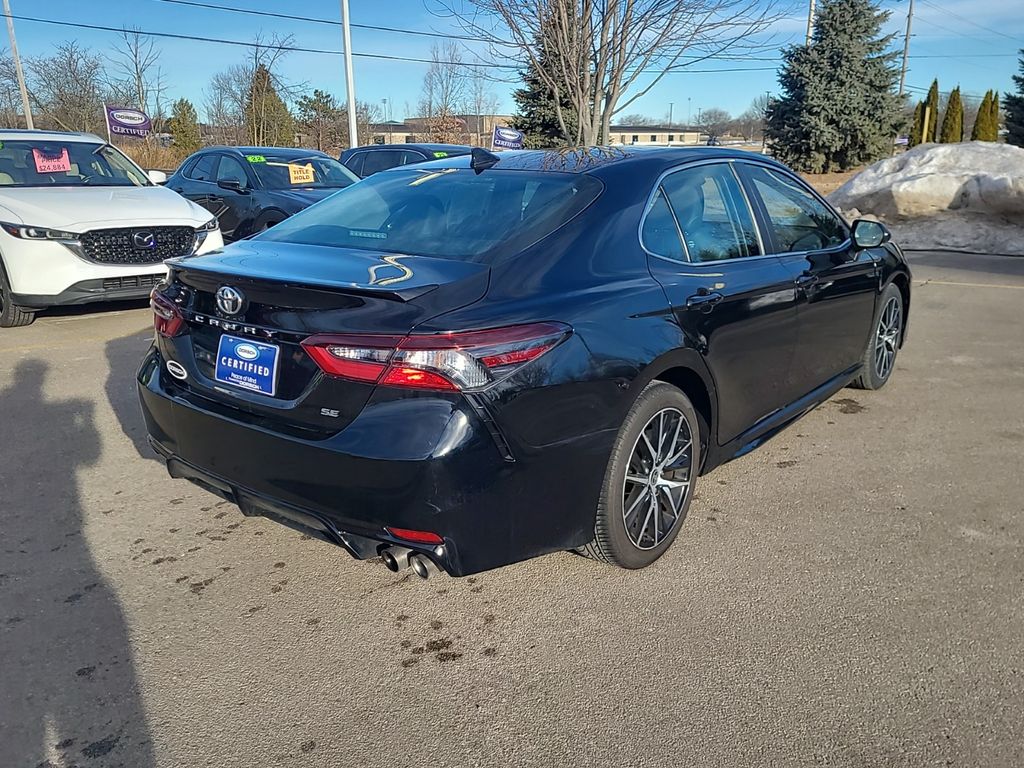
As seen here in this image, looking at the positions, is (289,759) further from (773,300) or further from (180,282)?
(773,300)

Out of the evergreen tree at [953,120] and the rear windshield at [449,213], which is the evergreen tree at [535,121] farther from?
the rear windshield at [449,213]

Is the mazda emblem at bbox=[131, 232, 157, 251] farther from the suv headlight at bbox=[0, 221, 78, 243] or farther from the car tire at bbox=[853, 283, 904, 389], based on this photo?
the car tire at bbox=[853, 283, 904, 389]

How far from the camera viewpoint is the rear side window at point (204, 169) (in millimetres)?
11188

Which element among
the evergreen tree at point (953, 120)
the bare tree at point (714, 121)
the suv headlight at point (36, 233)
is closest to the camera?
the suv headlight at point (36, 233)

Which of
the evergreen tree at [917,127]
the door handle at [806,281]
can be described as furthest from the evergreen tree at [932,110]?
the door handle at [806,281]

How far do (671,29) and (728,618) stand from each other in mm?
7681

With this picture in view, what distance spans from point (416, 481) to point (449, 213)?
4.32 ft

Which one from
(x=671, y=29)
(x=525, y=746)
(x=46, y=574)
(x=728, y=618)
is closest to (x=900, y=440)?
(x=728, y=618)

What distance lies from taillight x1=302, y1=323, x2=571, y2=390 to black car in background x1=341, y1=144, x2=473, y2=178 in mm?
10552

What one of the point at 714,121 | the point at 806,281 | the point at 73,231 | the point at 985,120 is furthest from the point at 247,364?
the point at 714,121

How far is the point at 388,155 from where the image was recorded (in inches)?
541

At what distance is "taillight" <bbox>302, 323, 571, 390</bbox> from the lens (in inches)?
92.4

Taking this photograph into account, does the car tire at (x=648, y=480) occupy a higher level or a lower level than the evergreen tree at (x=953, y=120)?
lower

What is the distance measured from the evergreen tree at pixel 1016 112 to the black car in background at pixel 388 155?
24437mm
